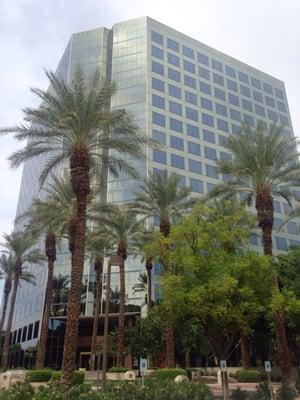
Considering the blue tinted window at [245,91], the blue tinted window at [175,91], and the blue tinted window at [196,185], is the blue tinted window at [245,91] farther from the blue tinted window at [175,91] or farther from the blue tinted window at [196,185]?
the blue tinted window at [196,185]

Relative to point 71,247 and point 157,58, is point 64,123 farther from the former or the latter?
point 157,58

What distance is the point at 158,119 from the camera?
6050cm

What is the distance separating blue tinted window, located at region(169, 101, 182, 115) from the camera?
63.5m

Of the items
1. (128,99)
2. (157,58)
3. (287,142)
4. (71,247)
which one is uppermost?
(157,58)

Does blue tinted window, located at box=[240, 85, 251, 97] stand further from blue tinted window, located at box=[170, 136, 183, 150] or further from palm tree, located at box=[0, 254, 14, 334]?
palm tree, located at box=[0, 254, 14, 334]

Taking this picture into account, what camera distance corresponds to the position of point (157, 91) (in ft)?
207

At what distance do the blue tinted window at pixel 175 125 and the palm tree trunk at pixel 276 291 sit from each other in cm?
3761

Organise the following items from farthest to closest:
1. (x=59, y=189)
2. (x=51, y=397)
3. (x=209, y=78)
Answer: (x=209, y=78) < (x=59, y=189) < (x=51, y=397)

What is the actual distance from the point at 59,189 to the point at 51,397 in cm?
1958

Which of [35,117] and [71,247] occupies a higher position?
[35,117]

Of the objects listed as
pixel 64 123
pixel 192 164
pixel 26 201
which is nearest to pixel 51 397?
pixel 64 123

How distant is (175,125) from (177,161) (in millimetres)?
6763

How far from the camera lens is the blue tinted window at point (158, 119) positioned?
59906 millimetres

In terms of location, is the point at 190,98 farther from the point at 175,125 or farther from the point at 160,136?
the point at 160,136
